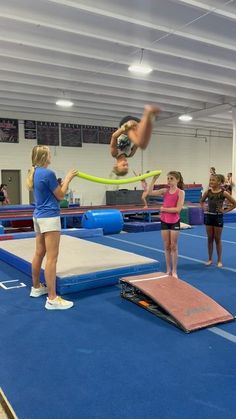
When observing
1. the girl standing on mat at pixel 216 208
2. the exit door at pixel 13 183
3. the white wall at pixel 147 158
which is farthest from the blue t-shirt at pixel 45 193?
the exit door at pixel 13 183

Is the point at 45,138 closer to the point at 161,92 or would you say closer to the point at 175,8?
the point at 161,92

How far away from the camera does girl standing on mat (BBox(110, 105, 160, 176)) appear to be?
1.64 m

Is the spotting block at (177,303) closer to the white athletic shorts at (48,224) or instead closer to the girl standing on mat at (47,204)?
the girl standing on mat at (47,204)

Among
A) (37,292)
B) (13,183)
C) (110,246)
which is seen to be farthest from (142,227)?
Answer: (13,183)

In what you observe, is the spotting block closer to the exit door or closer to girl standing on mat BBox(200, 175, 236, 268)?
girl standing on mat BBox(200, 175, 236, 268)

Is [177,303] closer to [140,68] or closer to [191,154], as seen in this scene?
[140,68]

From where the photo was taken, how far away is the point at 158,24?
21.1ft

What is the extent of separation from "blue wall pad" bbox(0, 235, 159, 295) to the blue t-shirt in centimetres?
87

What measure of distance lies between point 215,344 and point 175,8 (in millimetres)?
5373

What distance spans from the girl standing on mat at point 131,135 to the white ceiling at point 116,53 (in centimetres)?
408

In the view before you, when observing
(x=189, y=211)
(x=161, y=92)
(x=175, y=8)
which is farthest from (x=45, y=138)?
(x=175, y=8)

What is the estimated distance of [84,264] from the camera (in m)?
4.52

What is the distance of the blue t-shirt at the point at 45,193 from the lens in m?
3.45

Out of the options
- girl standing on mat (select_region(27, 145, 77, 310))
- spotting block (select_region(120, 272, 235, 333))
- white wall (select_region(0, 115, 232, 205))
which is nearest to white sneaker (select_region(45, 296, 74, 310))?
girl standing on mat (select_region(27, 145, 77, 310))
